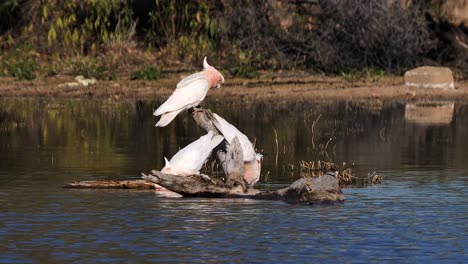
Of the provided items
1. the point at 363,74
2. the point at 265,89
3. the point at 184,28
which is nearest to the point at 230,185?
the point at 265,89

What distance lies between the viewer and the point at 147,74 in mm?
38125

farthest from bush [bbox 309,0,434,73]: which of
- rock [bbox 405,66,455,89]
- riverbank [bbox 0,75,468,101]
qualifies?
rock [bbox 405,66,455,89]

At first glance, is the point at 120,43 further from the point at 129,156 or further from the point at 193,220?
the point at 193,220

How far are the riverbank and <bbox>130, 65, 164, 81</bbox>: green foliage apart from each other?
361 millimetres

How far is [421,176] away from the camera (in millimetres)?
18297

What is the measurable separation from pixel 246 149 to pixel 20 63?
2428 centimetres

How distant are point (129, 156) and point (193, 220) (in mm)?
7152

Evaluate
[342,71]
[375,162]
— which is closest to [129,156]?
[375,162]

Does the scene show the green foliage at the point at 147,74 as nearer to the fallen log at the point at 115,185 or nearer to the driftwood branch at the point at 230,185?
the fallen log at the point at 115,185

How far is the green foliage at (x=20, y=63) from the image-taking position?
38.6m

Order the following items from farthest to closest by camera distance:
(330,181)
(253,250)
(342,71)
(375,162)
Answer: (342,71) → (375,162) → (330,181) → (253,250)

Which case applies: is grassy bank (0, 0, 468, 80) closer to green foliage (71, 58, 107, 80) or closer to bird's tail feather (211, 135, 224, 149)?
green foliage (71, 58, 107, 80)

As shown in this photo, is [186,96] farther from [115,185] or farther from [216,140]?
[115,185]

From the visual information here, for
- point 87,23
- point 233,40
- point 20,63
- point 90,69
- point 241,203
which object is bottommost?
point 241,203
